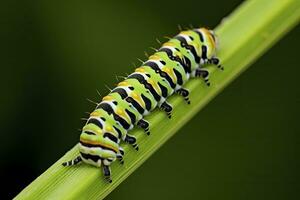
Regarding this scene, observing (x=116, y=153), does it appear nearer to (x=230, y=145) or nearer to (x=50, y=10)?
(x=230, y=145)

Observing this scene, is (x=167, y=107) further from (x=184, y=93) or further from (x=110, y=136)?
(x=110, y=136)

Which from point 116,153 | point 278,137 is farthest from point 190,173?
point 116,153

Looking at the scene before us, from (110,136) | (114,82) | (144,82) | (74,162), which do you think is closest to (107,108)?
(110,136)

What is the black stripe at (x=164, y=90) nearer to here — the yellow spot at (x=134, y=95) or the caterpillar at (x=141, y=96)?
the caterpillar at (x=141, y=96)

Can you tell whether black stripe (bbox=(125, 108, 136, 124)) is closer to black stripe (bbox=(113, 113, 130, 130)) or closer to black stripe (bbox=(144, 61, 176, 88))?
black stripe (bbox=(113, 113, 130, 130))

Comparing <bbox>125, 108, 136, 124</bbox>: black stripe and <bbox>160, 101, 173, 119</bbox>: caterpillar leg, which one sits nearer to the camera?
<bbox>160, 101, 173, 119</bbox>: caterpillar leg

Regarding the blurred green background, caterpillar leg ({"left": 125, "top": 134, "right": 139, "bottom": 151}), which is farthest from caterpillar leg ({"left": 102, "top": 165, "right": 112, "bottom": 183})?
the blurred green background

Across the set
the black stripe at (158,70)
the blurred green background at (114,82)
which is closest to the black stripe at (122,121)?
the black stripe at (158,70)
